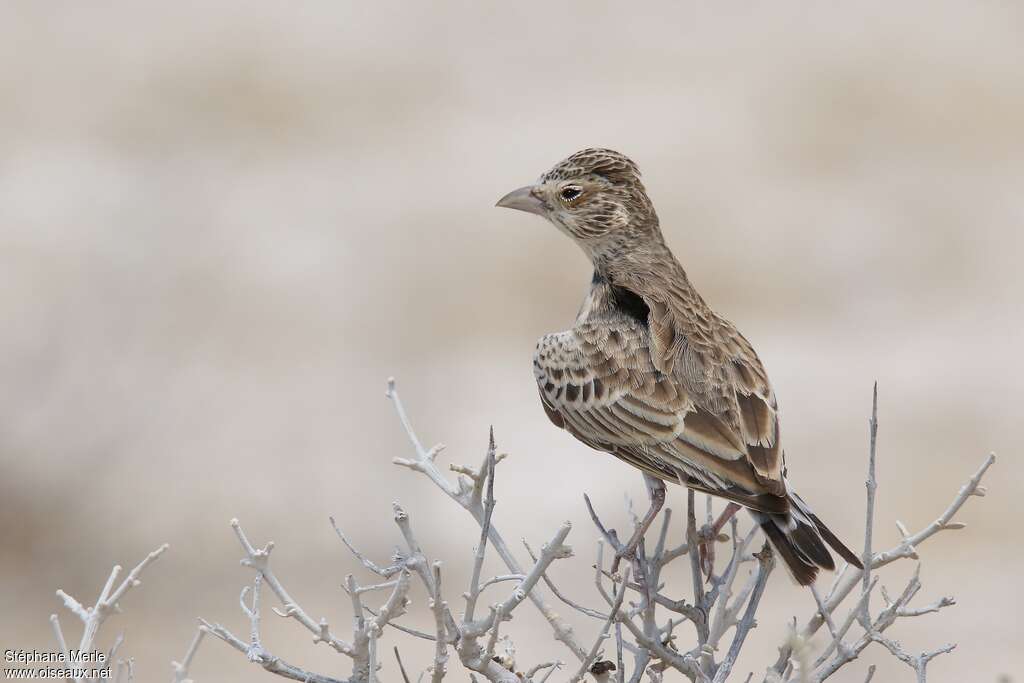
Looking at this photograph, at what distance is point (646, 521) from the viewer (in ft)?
18.4

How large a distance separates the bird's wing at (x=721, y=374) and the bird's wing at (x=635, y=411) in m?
0.03

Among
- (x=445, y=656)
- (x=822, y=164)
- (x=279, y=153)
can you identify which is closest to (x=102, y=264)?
(x=279, y=153)

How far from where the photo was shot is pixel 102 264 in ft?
57.2

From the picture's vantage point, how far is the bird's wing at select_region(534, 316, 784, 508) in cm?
579

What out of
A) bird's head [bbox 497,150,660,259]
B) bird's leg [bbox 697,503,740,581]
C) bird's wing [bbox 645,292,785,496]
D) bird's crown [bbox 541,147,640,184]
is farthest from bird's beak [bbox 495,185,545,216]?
bird's leg [bbox 697,503,740,581]

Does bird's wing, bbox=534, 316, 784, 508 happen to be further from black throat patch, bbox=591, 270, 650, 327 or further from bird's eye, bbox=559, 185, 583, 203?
bird's eye, bbox=559, 185, 583, 203

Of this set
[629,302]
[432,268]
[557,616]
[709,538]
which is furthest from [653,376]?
[432,268]

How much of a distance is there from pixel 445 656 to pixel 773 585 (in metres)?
A: 9.81

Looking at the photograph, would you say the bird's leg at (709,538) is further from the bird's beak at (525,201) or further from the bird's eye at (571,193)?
the bird's beak at (525,201)

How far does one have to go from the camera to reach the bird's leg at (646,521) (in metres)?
5.51

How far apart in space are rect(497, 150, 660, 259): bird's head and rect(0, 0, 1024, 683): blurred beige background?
5.99 meters

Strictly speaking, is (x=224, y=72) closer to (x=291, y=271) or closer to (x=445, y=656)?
(x=291, y=271)

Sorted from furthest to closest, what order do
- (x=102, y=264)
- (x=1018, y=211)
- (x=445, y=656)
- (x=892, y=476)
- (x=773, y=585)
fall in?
1. (x=1018, y=211)
2. (x=102, y=264)
3. (x=892, y=476)
4. (x=773, y=585)
5. (x=445, y=656)

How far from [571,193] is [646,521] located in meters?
2.16
